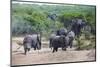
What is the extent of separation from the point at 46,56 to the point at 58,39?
0.26 m

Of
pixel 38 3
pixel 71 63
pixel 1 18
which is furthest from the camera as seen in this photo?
pixel 71 63

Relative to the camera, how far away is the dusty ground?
2316mm

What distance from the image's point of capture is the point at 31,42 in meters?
2.39

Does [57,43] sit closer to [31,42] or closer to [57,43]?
[57,43]

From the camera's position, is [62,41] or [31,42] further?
[62,41]

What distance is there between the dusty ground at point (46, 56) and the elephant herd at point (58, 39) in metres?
0.05

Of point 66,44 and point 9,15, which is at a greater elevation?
point 9,15

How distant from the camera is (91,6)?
2.70m

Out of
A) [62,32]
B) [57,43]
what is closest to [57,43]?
[57,43]

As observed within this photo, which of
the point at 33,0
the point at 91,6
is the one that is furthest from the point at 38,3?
the point at 91,6

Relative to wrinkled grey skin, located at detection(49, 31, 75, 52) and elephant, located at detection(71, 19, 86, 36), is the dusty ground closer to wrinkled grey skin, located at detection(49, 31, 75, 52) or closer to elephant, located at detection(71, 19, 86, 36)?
wrinkled grey skin, located at detection(49, 31, 75, 52)

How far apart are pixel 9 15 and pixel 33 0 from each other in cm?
34

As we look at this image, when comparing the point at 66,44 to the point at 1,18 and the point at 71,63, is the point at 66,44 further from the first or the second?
the point at 1,18

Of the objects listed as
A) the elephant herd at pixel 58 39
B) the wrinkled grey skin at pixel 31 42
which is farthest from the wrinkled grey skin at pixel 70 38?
the wrinkled grey skin at pixel 31 42
